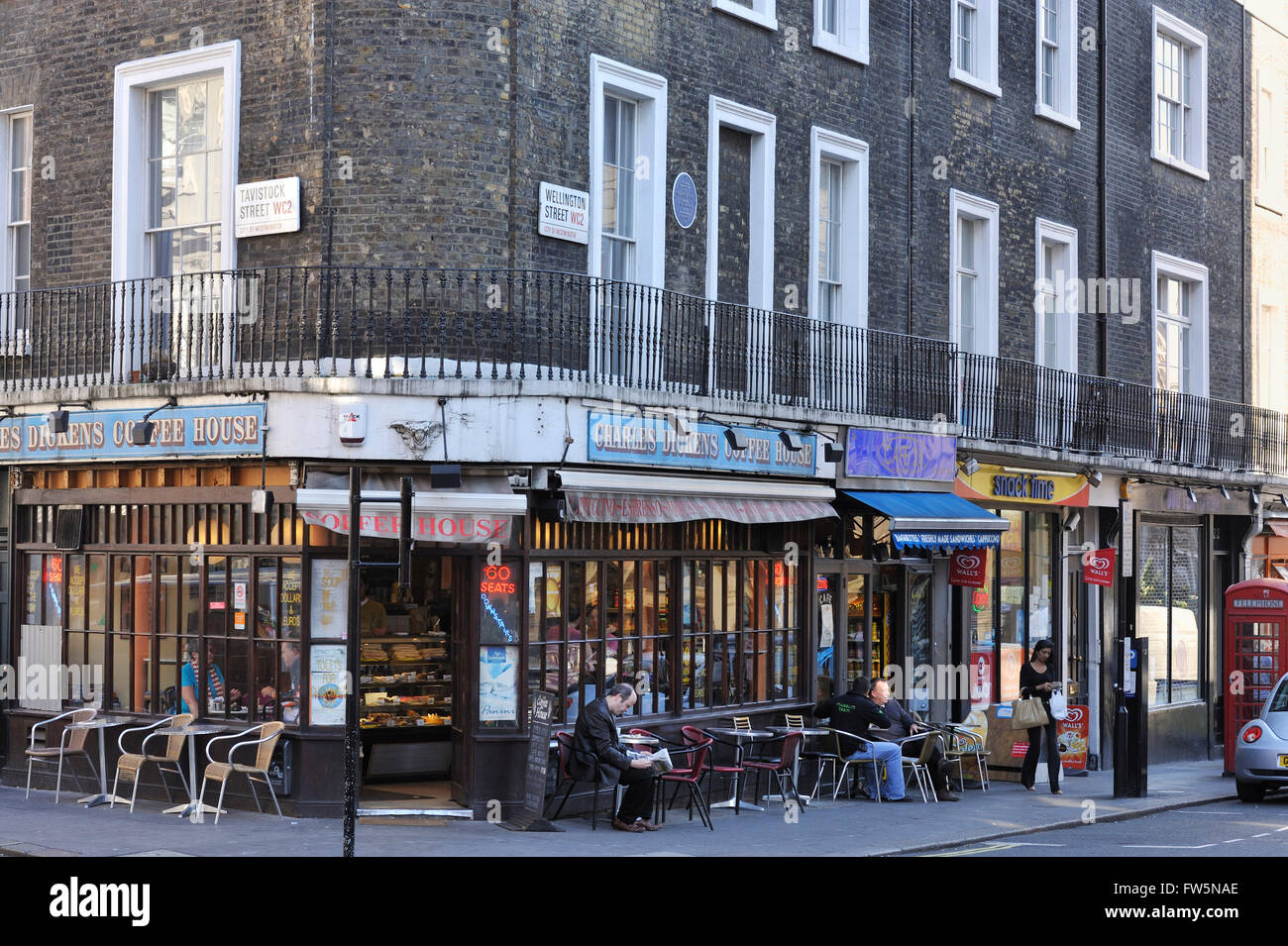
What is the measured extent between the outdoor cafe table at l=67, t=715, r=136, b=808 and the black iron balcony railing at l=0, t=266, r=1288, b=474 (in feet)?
10.6

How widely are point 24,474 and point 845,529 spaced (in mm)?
8884

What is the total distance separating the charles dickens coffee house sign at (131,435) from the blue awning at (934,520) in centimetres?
683

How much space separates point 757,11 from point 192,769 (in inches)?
386

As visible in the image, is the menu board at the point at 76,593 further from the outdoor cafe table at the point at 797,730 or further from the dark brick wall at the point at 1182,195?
the dark brick wall at the point at 1182,195

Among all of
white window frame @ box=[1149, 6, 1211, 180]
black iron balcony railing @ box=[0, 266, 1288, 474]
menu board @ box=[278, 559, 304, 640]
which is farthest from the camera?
white window frame @ box=[1149, 6, 1211, 180]

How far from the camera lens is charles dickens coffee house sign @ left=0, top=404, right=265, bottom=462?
1495 centimetres

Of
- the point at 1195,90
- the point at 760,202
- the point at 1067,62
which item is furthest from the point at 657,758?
the point at 1195,90

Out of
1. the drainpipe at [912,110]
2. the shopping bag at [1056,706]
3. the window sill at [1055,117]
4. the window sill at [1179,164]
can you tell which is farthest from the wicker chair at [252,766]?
the window sill at [1179,164]

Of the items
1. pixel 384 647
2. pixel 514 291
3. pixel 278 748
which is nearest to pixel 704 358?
pixel 514 291

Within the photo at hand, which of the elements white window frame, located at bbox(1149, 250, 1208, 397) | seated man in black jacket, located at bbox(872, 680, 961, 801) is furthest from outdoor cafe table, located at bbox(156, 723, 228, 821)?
white window frame, located at bbox(1149, 250, 1208, 397)

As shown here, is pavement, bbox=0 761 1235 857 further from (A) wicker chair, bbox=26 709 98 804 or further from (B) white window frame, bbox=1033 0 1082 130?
(B) white window frame, bbox=1033 0 1082 130

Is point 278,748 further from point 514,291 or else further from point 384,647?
point 514,291

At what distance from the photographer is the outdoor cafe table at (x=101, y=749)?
52.2 ft

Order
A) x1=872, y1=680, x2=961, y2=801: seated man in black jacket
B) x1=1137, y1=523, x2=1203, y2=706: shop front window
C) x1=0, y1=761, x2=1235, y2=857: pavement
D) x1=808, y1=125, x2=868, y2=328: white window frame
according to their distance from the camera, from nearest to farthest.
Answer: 1. x1=0, y1=761, x2=1235, y2=857: pavement
2. x1=872, y1=680, x2=961, y2=801: seated man in black jacket
3. x1=808, y1=125, x2=868, y2=328: white window frame
4. x1=1137, y1=523, x2=1203, y2=706: shop front window
